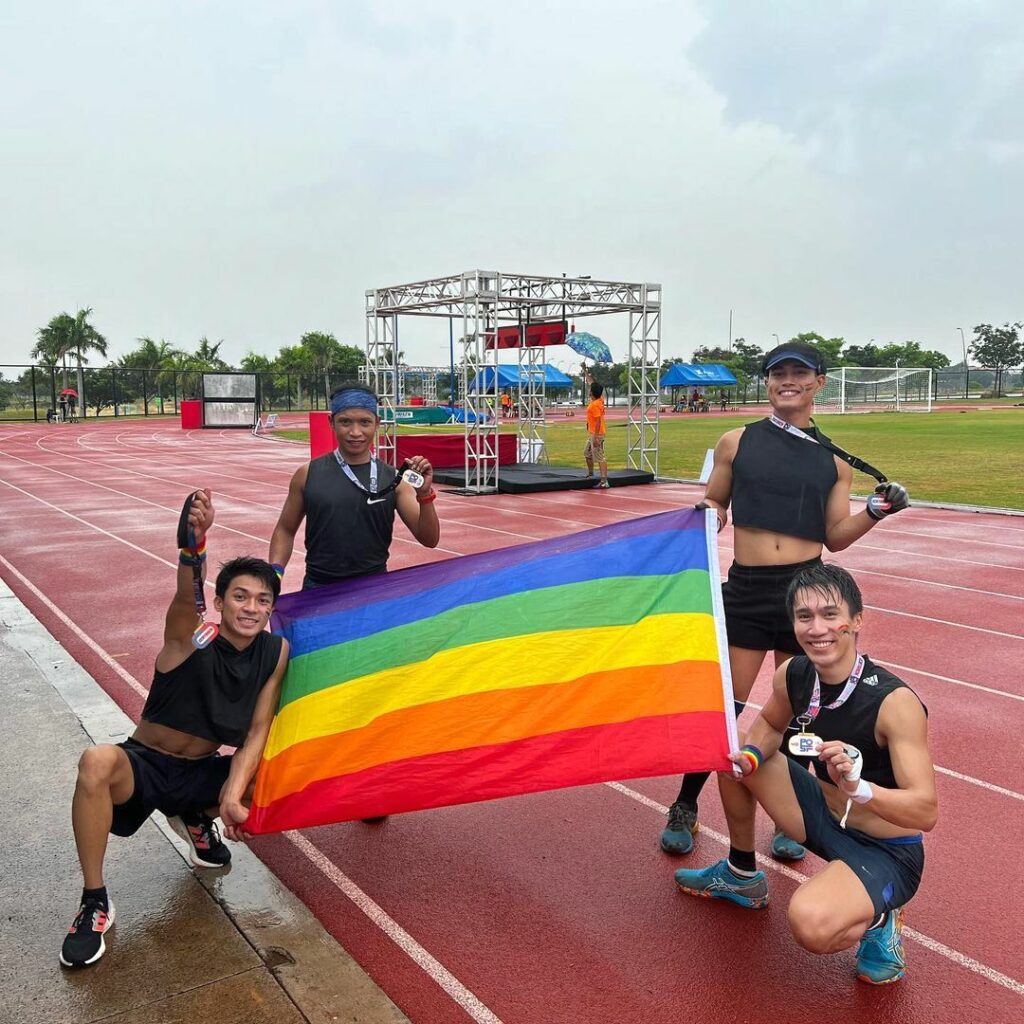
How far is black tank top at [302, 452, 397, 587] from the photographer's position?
434 cm

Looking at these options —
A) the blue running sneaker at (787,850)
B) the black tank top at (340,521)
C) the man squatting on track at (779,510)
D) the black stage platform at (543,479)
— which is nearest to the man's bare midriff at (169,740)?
the black tank top at (340,521)

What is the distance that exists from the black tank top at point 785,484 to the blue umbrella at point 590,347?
2805 centimetres

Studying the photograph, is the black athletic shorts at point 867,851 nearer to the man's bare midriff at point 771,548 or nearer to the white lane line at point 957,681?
the man's bare midriff at point 771,548

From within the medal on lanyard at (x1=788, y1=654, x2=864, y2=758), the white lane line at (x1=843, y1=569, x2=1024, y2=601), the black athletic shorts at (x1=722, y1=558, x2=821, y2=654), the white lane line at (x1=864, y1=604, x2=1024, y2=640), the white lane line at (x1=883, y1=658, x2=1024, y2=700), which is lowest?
the white lane line at (x1=883, y1=658, x2=1024, y2=700)

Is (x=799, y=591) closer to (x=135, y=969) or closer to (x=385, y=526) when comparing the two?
(x=385, y=526)

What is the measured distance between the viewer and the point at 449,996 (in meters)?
Answer: 3.12

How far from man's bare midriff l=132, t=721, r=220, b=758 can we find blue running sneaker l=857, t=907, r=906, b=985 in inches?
97.6

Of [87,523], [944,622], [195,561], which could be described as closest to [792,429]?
[195,561]

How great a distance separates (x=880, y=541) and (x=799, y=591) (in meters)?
10.2

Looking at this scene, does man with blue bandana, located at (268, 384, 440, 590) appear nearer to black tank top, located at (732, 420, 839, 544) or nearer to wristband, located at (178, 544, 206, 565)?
wristband, located at (178, 544, 206, 565)

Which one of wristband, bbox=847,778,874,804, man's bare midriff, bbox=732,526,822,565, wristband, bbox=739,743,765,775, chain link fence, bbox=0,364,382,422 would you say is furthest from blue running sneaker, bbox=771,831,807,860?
chain link fence, bbox=0,364,382,422

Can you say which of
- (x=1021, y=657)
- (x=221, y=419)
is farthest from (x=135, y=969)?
(x=221, y=419)

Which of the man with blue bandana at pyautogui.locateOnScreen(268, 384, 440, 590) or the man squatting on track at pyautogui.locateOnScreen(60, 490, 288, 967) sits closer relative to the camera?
the man squatting on track at pyautogui.locateOnScreen(60, 490, 288, 967)

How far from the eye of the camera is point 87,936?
10.7 ft
